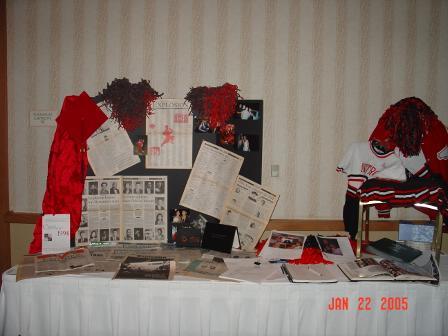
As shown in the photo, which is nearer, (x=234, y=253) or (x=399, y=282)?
(x=399, y=282)

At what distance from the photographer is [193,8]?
200 cm

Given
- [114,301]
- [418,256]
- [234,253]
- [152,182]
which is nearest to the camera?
[114,301]

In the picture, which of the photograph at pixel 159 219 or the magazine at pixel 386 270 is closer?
the magazine at pixel 386 270

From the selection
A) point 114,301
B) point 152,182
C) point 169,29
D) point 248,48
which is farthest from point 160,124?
point 114,301

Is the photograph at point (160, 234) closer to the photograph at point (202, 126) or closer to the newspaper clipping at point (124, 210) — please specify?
the newspaper clipping at point (124, 210)

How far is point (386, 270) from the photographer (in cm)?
139

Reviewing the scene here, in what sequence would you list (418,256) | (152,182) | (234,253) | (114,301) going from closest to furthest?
(114,301) → (418,256) → (234,253) → (152,182)

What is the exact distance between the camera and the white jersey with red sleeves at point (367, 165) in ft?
6.17

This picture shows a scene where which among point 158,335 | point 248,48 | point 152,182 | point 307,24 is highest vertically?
point 307,24

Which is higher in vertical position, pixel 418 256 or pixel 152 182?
pixel 152 182

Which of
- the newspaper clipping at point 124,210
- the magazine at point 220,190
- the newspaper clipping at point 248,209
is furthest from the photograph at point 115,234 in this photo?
the newspaper clipping at point 248,209

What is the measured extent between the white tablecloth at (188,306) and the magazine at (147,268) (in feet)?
0.11

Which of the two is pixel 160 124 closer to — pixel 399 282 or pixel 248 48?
pixel 248 48

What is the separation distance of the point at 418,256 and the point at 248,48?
158 centimetres
